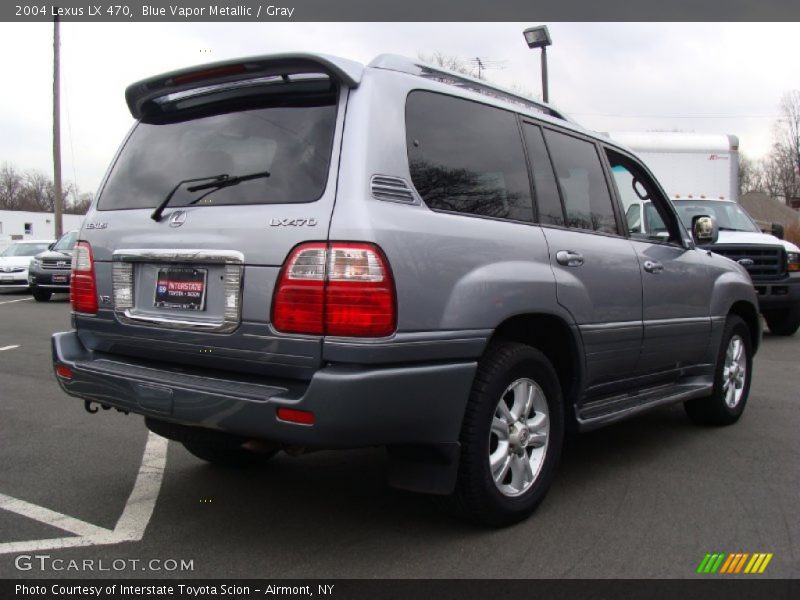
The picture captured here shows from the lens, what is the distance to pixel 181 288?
3.16 metres

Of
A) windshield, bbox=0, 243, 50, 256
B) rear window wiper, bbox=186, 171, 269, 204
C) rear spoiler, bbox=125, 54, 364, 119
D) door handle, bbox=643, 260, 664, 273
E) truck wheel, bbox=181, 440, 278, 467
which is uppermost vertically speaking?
windshield, bbox=0, 243, 50, 256

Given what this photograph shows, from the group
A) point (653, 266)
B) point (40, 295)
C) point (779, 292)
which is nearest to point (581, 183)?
point (653, 266)

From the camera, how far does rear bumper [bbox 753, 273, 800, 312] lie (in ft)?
33.7

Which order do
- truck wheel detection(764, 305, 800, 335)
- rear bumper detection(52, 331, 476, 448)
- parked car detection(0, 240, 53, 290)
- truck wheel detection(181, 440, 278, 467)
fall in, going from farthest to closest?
parked car detection(0, 240, 53, 290) < truck wheel detection(764, 305, 800, 335) < truck wheel detection(181, 440, 278, 467) < rear bumper detection(52, 331, 476, 448)

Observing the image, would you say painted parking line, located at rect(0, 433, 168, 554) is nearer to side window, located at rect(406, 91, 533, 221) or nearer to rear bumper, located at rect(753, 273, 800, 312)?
side window, located at rect(406, 91, 533, 221)

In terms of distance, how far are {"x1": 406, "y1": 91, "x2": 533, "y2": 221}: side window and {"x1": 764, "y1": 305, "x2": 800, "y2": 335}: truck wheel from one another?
8364 millimetres

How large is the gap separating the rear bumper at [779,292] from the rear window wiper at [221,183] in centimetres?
894

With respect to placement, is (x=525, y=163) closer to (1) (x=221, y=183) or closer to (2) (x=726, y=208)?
(1) (x=221, y=183)

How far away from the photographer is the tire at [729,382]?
5289 millimetres

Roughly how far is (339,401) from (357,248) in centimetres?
56

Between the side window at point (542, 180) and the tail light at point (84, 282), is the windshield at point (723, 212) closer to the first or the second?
the side window at point (542, 180)

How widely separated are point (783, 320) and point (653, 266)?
7.36m

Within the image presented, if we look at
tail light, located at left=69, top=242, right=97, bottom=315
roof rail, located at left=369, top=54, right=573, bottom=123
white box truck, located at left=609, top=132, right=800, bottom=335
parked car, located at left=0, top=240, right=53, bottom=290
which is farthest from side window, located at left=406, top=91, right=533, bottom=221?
parked car, located at left=0, top=240, right=53, bottom=290
